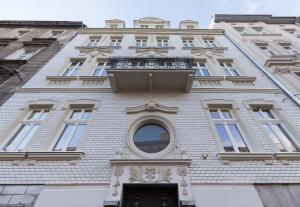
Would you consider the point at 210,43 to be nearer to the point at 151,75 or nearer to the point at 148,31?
the point at 148,31

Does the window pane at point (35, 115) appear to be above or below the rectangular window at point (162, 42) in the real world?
below

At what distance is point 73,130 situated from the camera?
8.02m

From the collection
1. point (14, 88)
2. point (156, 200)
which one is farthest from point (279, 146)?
point (14, 88)

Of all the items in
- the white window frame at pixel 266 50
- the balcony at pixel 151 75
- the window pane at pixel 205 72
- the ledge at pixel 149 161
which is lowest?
the ledge at pixel 149 161

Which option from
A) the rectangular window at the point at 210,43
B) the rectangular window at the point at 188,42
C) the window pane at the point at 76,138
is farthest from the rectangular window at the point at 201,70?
the window pane at the point at 76,138

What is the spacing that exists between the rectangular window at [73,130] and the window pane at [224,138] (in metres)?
5.48

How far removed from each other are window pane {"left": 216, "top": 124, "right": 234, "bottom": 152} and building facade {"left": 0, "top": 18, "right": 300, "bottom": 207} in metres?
0.04

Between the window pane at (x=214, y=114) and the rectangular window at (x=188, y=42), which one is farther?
the rectangular window at (x=188, y=42)

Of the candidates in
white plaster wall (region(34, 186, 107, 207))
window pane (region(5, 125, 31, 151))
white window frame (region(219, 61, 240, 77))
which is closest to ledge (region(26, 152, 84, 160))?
white plaster wall (region(34, 186, 107, 207))

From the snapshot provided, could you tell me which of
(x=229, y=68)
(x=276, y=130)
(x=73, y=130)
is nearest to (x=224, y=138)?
(x=276, y=130)

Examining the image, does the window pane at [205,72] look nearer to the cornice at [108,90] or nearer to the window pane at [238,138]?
the cornice at [108,90]

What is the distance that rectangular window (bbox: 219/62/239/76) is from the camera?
11456 mm

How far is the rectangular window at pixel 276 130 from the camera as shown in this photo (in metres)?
7.36

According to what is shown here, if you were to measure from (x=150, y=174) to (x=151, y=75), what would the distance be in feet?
15.6
